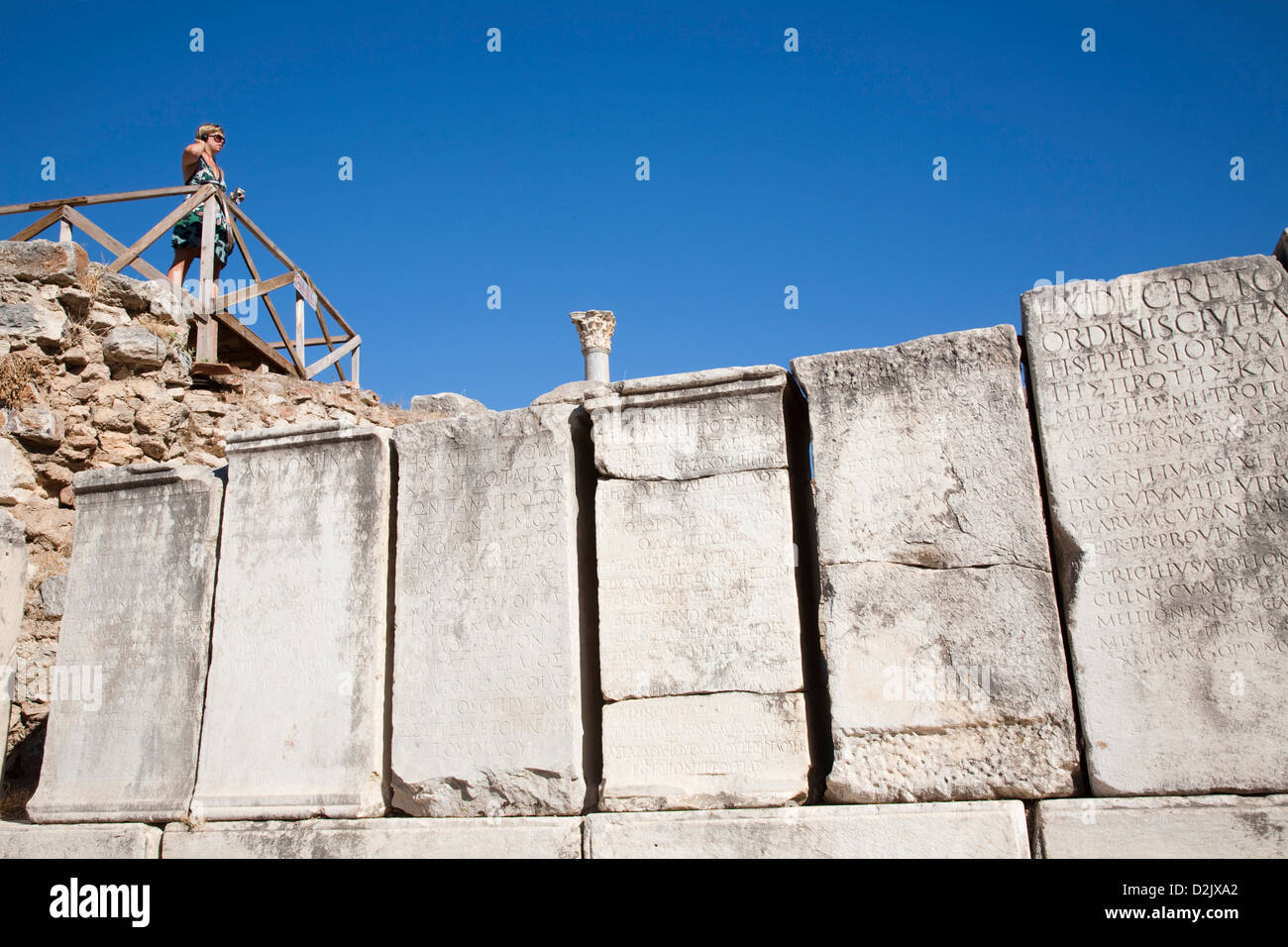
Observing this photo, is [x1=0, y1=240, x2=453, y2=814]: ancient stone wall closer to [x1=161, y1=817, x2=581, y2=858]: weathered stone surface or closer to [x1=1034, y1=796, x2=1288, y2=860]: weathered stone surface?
[x1=161, y1=817, x2=581, y2=858]: weathered stone surface

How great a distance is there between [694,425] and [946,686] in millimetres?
1536

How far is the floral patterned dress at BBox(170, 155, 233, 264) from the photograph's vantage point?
888 centimetres

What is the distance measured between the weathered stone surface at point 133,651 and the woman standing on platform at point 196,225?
4.16 metres

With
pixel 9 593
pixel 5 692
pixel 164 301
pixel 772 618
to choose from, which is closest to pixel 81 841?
pixel 5 692

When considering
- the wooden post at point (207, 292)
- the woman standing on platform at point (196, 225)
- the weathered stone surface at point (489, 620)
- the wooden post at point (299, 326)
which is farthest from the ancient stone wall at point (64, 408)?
the weathered stone surface at point (489, 620)

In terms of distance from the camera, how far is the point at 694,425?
439 cm

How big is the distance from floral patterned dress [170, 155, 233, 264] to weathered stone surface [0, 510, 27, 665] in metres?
4.01

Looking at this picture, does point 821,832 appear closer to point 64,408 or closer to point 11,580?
point 11,580

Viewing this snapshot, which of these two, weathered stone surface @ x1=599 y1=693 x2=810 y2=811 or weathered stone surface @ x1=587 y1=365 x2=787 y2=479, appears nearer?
weathered stone surface @ x1=599 y1=693 x2=810 y2=811

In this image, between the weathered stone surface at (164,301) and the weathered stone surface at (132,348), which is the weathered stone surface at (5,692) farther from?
the weathered stone surface at (164,301)

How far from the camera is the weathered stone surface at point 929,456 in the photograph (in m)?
3.91

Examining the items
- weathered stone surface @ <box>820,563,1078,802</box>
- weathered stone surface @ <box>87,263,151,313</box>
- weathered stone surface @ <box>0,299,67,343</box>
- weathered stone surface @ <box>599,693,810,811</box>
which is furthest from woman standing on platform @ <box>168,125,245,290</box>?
weathered stone surface @ <box>820,563,1078,802</box>
